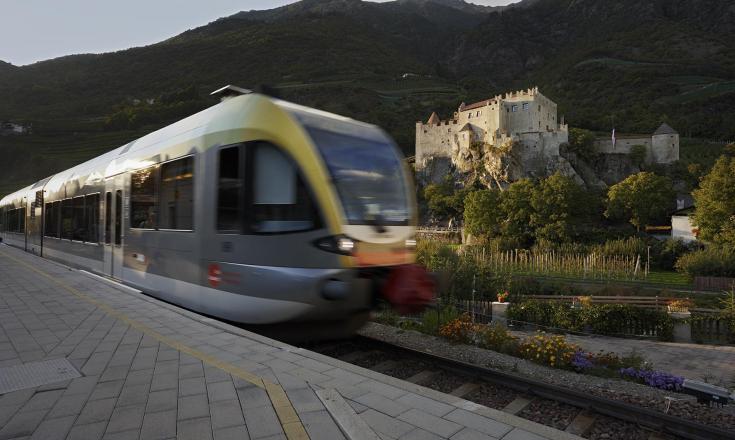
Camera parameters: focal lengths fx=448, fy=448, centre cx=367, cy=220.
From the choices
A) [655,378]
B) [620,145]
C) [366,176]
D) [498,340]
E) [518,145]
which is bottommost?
[655,378]

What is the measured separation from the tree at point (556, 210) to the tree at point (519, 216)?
3.23 ft

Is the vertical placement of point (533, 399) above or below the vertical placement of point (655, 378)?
above

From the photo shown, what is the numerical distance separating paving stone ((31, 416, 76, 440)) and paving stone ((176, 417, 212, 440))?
0.75 metres

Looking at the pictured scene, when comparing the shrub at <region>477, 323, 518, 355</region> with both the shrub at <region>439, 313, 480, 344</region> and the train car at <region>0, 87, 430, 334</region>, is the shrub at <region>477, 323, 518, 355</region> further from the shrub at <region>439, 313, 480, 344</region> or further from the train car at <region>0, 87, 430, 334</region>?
the train car at <region>0, 87, 430, 334</region>

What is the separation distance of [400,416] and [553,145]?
87.6 metres

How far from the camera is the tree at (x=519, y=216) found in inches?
2172

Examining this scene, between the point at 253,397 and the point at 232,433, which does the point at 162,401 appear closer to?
the point at 253,397

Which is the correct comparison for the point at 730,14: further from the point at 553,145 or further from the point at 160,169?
the point at 160,169

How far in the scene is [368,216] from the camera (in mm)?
6430

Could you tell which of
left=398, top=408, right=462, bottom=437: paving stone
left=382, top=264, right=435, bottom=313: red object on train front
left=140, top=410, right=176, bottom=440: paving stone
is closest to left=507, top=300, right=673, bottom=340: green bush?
left=382, top=264, right=435, bottom=313: red object on train front

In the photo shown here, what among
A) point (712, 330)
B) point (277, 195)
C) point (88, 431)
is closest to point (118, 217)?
point (277, 195)

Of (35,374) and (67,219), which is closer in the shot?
(35,374)

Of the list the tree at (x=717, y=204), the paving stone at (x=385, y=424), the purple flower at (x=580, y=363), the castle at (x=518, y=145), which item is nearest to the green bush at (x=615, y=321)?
the purple flower at (x=580, y=363)

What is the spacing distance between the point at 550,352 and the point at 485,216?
52.6m
